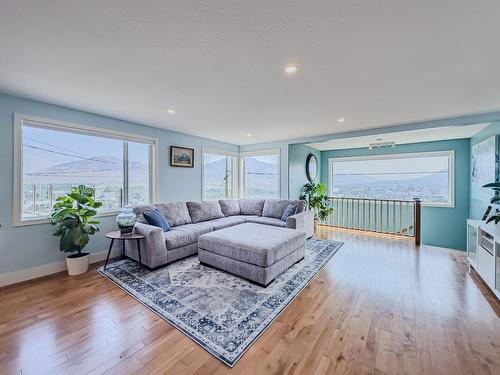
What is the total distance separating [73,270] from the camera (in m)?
2.97

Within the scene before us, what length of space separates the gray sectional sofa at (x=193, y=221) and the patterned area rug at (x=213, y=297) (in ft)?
0.67

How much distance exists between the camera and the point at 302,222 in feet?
14.3

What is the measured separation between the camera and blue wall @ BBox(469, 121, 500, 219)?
3494mm

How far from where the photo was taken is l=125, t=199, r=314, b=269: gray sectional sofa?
10.1ft

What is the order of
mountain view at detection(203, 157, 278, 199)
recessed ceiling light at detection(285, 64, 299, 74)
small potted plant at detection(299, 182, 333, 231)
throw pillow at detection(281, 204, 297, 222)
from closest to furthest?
recessed ceiling light at detection(285, 64, 299, 74) < throw pillow at detection(281, 204, 297, 222) < mountain view at detection(203, 157, 278, 199) < small potted plant at detection(299, 182, 333, 231)

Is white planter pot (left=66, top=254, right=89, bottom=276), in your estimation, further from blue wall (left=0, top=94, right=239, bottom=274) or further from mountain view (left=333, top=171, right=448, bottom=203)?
mountain view (left=333, top=171, right=448, bottom=203)

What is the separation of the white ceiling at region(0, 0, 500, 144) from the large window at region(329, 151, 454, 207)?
267 cm

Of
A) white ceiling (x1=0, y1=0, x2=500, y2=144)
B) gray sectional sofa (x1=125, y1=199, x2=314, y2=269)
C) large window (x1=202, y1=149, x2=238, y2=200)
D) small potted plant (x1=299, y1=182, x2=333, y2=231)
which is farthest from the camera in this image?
small potted plant (x1=299, y1=182, x2=333, y2=231)

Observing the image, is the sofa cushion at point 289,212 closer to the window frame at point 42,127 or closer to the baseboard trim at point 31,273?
the window frame at point 42,127

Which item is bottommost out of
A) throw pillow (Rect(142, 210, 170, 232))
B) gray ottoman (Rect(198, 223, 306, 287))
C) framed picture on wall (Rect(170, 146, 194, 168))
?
gray ottoman (Rect(198, 223, 306, 287))

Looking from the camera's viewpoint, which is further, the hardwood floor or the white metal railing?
the white metal railing

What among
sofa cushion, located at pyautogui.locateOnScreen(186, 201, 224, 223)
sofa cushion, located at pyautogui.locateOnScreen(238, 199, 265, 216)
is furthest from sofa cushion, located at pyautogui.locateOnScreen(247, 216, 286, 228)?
sofa cushion, located at pyautogui.locateOnScreen(186, 201, 224, 223)

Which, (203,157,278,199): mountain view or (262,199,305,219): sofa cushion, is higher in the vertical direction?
(203,157,278,199): mountain view

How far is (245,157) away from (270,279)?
413cm
